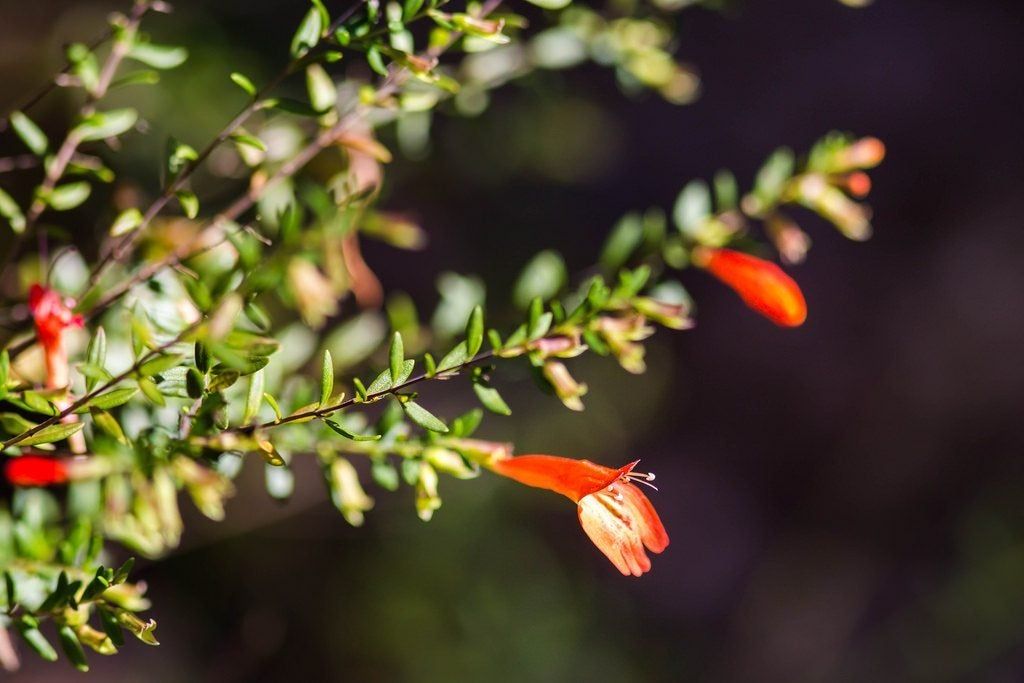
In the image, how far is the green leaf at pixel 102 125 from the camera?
109 centimetres

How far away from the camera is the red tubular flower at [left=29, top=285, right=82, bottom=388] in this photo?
99 centimetres

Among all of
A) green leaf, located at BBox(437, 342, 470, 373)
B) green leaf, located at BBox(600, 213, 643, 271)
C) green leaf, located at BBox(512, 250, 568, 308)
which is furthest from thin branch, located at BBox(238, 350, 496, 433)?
green leaf, located at BBox(600, 213, 643, 271)

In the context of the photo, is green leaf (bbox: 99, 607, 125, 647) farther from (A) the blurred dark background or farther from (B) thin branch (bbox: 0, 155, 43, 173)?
(A) the blurred dark background

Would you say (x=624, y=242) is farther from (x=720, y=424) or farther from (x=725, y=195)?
(x=720, y=424)

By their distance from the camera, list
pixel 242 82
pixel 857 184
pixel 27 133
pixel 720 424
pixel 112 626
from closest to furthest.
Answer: pixel 112 626, pixel 242 82, pixel 27 133, pixel 857 184, pixel 720 424

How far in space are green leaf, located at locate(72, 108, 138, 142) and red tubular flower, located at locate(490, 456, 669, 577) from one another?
2.14ft

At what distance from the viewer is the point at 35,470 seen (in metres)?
1.18

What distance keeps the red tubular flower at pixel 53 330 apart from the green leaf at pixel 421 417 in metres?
0.42

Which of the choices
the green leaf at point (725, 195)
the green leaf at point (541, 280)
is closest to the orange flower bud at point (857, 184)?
the green leaf at point (725, 195)

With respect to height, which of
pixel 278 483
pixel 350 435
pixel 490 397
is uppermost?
pixel 350 435

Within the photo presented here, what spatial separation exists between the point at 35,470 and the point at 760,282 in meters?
0.99

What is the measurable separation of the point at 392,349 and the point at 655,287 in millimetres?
618

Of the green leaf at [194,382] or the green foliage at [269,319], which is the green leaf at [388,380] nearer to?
the green foliage at [269,319]

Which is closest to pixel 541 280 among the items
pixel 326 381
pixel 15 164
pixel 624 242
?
pixel 624 242
